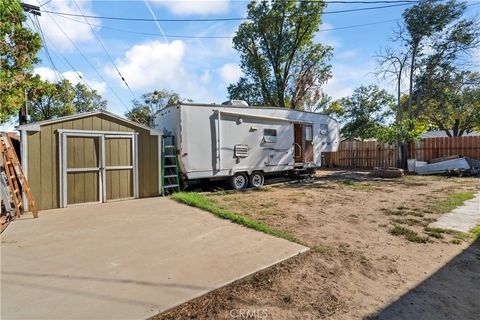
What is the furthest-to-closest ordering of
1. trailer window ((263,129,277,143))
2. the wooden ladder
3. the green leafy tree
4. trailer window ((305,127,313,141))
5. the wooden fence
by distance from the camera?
the green leafy tree
the wooden fence
trailer window ((305,127,313,141))
trailer window ((263,129,277,143))
the wooden ladder

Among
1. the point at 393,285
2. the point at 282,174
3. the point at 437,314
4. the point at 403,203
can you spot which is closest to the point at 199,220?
the point at 393,285

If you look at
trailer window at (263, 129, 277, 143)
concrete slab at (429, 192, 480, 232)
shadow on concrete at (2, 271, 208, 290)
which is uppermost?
trailer window at (263, 129, 277, 143)

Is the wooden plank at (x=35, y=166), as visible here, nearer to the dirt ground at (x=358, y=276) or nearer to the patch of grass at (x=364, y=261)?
the dirt ground at (x=358, y=276)

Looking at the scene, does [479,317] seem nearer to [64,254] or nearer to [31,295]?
[31,295]

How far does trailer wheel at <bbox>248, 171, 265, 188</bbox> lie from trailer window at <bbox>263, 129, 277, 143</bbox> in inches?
50.6

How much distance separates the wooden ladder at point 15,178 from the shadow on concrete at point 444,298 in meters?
6.57

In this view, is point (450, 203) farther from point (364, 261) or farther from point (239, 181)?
point (239, 181)

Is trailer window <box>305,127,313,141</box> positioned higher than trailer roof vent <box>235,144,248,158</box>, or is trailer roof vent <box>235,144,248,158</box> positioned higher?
trailer window <box>305,127,313,141</box>

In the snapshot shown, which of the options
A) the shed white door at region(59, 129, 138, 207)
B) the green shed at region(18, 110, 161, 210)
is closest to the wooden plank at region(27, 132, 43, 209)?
the green shed at region(18, 110, 161, 210)

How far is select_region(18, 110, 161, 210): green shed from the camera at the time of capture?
6.32 m

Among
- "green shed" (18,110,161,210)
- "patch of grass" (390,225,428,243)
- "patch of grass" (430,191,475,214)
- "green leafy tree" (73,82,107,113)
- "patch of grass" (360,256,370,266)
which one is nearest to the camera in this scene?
"patch of grass" (360,256,370,266)

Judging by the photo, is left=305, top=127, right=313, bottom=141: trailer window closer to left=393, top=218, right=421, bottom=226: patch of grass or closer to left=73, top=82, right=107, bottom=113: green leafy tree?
left=393, top=218, right=421, bottom=226: patch of grass

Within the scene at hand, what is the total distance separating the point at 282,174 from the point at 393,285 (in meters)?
9.22

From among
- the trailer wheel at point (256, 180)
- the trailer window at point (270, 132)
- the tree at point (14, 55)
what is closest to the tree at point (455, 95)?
the trailer window at point (270, 132)
